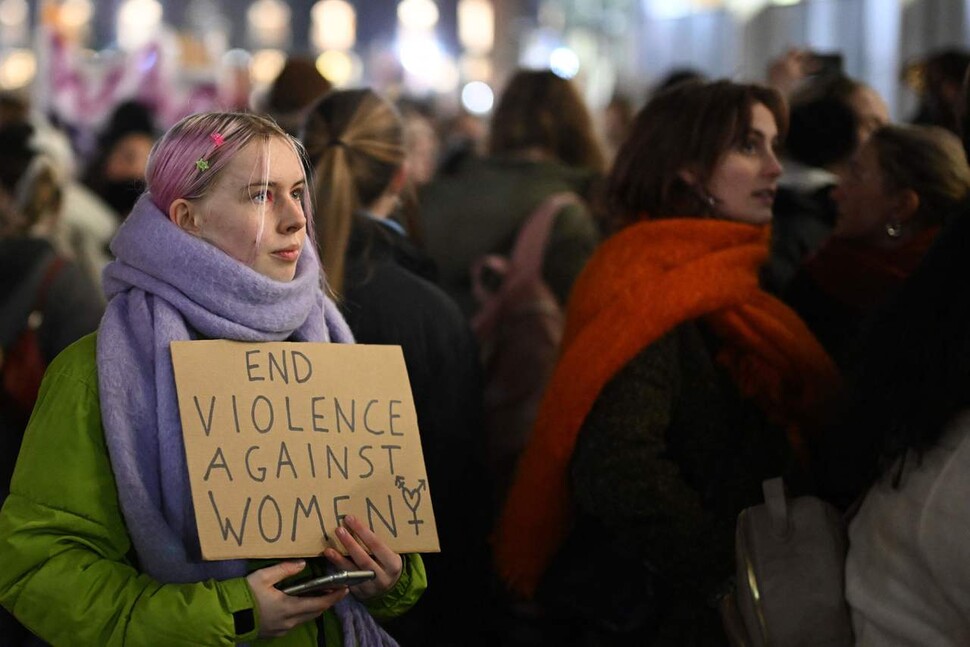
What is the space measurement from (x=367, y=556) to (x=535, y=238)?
2.41 meters

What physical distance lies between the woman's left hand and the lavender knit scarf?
0.17 meters

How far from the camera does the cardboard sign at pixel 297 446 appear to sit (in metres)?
2.22

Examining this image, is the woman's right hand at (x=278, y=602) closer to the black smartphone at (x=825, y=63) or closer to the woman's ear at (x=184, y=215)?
the woman's ear at (x=184, y=215)

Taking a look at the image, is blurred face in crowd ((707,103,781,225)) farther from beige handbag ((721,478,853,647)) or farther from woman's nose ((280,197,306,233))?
woman's nose ((280,197,306,233))

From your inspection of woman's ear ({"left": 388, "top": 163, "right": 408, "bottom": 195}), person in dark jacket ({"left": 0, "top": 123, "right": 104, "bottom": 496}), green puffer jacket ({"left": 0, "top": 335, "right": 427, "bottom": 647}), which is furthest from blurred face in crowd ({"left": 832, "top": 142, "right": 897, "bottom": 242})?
person in dark jacket ({"left": 0, "top": 123, "right": 104, "bottom": 496})

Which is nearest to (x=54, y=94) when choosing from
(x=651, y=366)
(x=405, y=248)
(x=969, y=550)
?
(x=405, y=248)

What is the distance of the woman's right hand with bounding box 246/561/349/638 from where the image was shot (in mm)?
2201

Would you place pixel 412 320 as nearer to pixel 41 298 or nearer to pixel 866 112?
pixel 41 298

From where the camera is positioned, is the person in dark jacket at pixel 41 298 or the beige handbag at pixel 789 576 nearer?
the beige handbag at pixel 789 576

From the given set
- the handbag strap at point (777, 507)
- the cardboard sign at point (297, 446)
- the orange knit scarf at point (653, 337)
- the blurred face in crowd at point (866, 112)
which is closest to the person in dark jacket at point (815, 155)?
the blurred face in crowd at point (866, 112)

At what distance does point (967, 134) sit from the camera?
10.1ft

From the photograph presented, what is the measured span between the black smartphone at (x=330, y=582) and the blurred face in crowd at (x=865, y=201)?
1961 mm

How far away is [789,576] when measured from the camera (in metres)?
2.51

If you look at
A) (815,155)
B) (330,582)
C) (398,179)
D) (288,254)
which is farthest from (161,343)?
(815,155)
